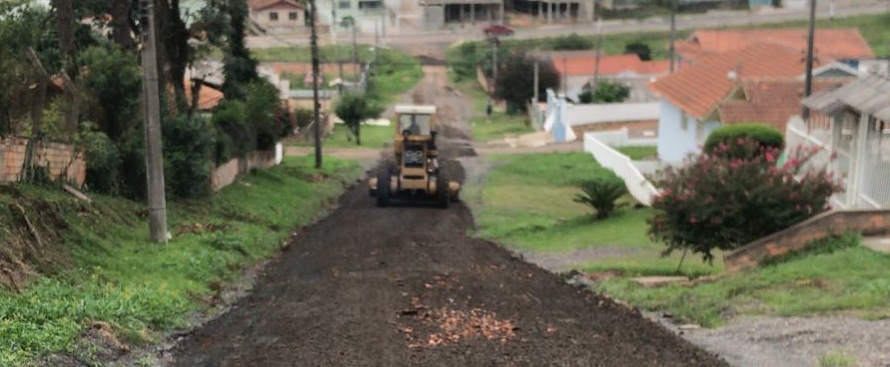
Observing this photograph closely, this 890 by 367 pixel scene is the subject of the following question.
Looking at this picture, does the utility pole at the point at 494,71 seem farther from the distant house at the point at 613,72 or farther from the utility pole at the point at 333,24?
the utility pole at the point at 333,24

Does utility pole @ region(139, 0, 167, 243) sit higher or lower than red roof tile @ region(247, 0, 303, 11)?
lower

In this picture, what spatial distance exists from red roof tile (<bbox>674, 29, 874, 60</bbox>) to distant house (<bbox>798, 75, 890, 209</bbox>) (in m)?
36.7

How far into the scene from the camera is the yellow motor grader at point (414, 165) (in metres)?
29.9

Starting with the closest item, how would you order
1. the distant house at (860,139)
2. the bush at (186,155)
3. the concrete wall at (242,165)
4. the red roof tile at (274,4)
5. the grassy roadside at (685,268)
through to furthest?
the grassy roadside at (685,268) → the distant house at (860,139) → the bush at (186,155) → the concrete wall at (242,165) → the red roof tile at (274,4)

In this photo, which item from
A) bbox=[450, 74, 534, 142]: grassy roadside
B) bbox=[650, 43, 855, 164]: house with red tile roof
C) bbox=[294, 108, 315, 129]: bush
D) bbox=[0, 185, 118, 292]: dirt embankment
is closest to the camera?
bbox=[0, 185, 118, 292]: dirt embankment

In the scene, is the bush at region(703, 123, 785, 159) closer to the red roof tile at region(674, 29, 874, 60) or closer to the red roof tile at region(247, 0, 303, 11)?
the red roof tile at region(674, 29, 874, 60)

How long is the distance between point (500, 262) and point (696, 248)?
164 inches

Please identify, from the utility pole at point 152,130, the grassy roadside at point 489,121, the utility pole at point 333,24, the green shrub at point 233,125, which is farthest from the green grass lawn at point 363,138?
the utility pole at point 152,130

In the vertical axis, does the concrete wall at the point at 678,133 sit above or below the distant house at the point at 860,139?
below

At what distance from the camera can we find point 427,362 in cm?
1095

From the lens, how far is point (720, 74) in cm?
4088

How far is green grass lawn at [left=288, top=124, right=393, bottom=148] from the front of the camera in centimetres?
5897

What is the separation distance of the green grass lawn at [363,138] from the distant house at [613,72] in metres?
17.7

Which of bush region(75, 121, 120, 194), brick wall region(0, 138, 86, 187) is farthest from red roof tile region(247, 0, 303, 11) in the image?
brick wall region(0, 138, 86, 187)
